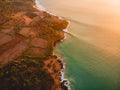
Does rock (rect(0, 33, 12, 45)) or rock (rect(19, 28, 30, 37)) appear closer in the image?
rock (rect(0, 33, 12, 45))

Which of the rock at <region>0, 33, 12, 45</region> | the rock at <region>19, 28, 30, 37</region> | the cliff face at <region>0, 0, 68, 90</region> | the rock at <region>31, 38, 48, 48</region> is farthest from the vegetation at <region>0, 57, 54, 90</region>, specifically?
the rock at <region>19, 28, 30, 37</region>

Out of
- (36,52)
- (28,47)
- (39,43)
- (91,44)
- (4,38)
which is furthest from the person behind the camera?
(91,44)

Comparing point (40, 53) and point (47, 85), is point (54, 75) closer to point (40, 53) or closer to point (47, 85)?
point (47, 85)

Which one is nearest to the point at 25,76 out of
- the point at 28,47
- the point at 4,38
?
the point at 28,47

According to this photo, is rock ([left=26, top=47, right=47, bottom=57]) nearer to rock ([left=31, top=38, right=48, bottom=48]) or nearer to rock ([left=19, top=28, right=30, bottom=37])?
rock ([left=31, top=38, right=48, bottom=48])

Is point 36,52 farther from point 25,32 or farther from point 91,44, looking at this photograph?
point 91,44

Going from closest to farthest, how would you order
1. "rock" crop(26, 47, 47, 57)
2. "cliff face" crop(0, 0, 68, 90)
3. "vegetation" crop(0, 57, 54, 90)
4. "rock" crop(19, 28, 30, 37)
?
"vegetation" crop(0, 57, 54, 90), "cliff face" crop(0, 0, 68, 90), "rock" crop(26, 47, 47, 57), "rock" crop(19, 28, 30, 37)

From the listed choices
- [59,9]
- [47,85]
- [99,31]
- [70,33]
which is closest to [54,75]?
[47,85]

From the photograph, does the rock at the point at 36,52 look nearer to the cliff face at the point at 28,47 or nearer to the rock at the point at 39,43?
the cliff face at the point at 28,47
